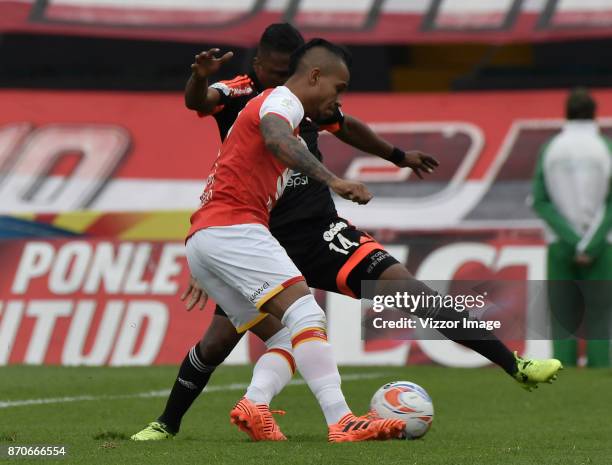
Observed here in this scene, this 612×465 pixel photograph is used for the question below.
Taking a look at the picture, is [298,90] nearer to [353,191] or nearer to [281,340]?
[353,191]

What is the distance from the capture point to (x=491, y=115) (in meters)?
16.8

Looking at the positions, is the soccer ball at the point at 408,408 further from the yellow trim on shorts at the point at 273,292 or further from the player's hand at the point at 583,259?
the player's hand at the point at 583,259

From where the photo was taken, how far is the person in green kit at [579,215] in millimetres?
11680

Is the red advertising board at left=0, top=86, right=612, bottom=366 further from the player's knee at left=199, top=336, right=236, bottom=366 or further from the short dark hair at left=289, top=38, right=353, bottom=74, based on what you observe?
the short dark hair at left=289, top=38, right=353, bottom=74

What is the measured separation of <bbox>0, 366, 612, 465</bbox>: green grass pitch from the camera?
581cm

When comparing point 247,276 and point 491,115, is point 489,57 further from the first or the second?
point 247,276

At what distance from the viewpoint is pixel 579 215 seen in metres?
11.8

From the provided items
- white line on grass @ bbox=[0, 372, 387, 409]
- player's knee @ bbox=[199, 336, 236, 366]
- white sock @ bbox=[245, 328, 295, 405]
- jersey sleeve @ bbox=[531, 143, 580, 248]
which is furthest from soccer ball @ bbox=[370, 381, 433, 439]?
jersey sleeve @ bbox=[531, 143, 580, 248]

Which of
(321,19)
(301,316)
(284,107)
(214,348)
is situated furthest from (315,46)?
(321,19)

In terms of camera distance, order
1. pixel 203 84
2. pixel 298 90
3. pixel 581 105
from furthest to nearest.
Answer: pixel 581 105
pixel 203 84
pixel 298 90

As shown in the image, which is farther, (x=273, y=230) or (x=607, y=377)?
(x=607, y=377)

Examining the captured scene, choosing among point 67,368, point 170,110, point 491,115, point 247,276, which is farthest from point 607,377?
point 170,110

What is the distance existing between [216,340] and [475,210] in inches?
372

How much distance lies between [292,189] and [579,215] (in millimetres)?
5170
